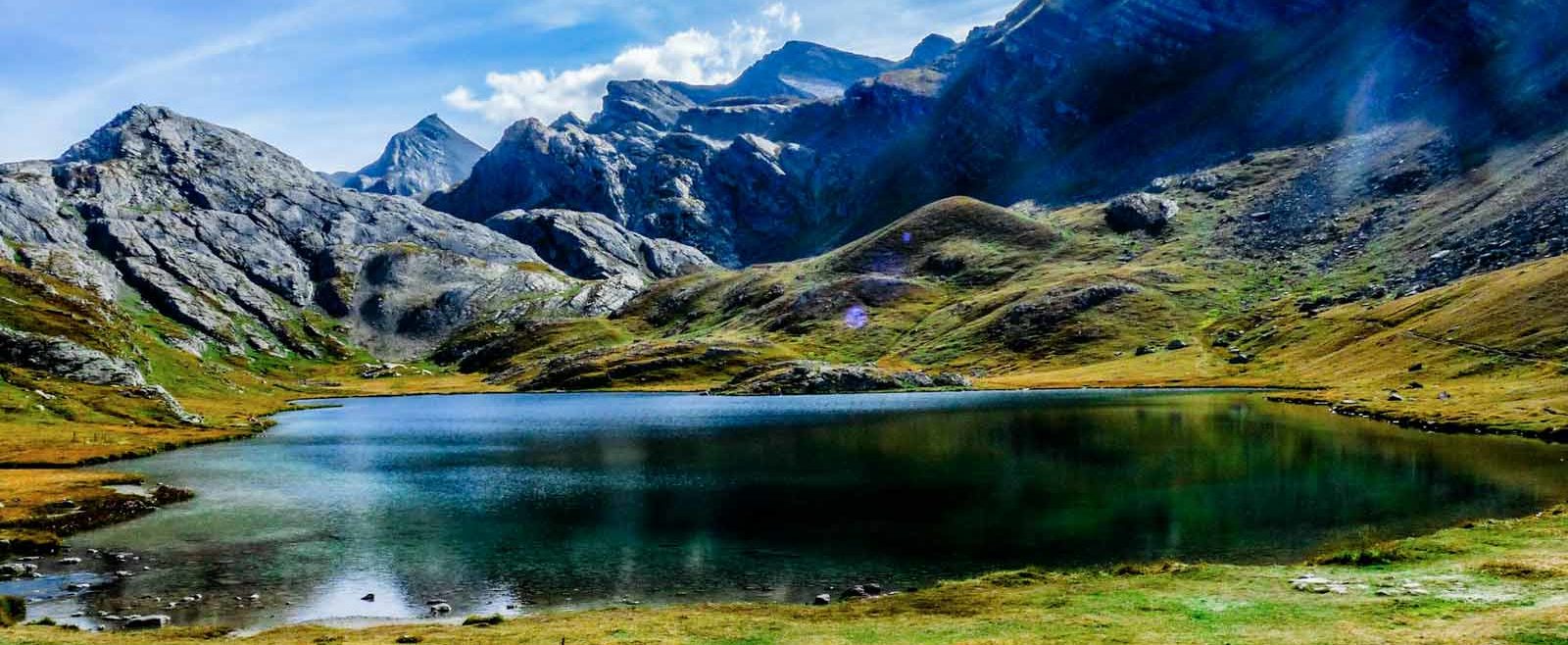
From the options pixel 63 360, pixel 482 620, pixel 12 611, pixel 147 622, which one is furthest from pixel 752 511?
pixel 63 360

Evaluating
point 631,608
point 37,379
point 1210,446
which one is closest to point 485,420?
point 37,379

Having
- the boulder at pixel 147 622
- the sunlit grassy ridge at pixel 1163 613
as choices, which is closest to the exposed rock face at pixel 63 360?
the boulder at pixel 147 622

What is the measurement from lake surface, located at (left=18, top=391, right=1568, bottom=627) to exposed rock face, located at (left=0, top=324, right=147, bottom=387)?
5774 centimetres

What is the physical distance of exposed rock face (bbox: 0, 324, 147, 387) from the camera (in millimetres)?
142000

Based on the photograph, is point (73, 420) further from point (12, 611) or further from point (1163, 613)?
point (1163, 613)

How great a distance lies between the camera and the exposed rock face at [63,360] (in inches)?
5591

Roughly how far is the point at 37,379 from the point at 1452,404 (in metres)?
187

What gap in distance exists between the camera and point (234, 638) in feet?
115

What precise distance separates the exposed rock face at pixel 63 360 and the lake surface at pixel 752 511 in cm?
5774

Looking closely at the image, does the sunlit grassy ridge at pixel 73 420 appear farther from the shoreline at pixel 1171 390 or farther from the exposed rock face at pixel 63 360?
the exposed rock face at pixel 63 360

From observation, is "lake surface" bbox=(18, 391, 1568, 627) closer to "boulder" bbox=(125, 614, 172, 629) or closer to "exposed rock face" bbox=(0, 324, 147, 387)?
"boulder" bbox=(125, 614, 172, 629)

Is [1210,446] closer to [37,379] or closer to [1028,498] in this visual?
[1028,498]

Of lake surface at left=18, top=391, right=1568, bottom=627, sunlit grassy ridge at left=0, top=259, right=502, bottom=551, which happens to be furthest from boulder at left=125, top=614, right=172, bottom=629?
sunlit grassy ridge at left=0, top=259, right=502, bottom=551

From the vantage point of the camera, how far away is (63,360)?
475 feet
